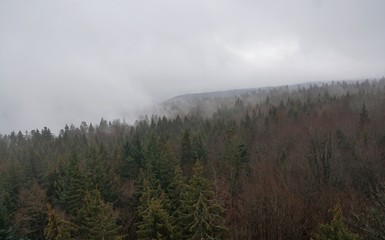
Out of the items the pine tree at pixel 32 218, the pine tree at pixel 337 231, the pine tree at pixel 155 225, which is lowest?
the pine tree at pixel 32 218

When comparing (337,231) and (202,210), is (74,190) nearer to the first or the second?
(202,210)

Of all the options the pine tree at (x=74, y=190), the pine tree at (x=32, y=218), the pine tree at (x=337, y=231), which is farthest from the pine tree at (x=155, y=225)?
the pine tree at (x=32, y=218)

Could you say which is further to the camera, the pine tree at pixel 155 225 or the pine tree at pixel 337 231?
the pine tree at pixel 155 225

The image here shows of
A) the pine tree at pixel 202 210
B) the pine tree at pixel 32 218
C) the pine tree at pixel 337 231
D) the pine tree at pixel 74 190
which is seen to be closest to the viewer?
the pine tree at pixel 337 231

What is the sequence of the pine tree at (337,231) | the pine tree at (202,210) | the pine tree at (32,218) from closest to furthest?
the pine tree at (337,231)
the pine tree at (202,210)
the pine tree at (32,218)

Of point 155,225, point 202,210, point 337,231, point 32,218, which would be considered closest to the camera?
point 337,231

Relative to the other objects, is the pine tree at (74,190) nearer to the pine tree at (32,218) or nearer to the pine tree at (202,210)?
the pine tree at (32,218)

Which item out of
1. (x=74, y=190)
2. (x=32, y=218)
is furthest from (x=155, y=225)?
(x=32, y=218)

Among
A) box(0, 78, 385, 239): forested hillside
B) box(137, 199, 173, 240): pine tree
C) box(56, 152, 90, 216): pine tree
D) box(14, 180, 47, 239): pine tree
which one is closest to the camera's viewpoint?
box(0, 78, 385, 239): forested hillside

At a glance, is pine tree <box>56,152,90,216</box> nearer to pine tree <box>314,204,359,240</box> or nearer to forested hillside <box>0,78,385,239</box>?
forested hillside <box>0,78,385,239</box>

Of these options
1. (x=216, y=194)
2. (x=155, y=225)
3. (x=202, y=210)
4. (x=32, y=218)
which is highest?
(x=202, y=210)

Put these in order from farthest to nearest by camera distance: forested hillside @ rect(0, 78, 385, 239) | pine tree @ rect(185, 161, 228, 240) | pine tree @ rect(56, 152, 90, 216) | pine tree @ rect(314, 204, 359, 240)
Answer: pine tree @ rect(56, 152, 90, 216)
forested hillside @ rect(0, 78, 385, 239)
pine tree @ rect(185, 161, 228, 240)
pine tree @ rect(314, 204, 359, 240)

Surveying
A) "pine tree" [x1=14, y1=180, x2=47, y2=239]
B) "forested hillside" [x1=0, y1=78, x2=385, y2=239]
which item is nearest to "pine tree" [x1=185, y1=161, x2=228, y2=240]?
"forested hillside" [x1=0, y1=78, x2=385, y2=239]

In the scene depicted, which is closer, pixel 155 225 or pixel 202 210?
pixel 202 210
